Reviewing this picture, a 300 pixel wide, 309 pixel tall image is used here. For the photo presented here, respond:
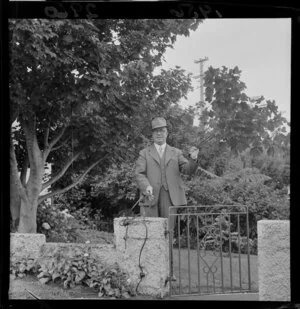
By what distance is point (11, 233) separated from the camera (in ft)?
13.0

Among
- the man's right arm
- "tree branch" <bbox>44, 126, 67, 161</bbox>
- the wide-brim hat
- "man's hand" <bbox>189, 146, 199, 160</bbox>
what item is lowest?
the man's right arm

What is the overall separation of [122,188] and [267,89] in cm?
A: 127

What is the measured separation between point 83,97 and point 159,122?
0.59 meters

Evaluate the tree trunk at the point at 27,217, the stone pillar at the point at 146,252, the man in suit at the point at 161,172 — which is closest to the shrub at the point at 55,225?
the tree trunk at the point at 27,217

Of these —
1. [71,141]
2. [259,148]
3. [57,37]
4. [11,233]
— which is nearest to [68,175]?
[71,141]

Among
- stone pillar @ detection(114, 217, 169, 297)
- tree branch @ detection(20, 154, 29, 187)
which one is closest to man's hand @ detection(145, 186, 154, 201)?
stone pillar @ detection(114, 217, 169, 297)

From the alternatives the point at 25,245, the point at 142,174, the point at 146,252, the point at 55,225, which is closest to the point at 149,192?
the point at 142,174

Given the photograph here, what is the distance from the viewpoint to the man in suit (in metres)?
3.99

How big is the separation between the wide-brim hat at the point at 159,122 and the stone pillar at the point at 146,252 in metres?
0.67

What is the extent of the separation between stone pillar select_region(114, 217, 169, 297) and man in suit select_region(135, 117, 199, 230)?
96 millimetres

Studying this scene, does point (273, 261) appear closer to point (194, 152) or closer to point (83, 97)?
point (194, 152)

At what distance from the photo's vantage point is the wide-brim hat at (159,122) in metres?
4.01

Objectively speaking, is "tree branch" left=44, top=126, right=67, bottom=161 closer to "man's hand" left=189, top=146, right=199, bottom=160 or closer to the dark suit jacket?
Answer: the dark suit jacket

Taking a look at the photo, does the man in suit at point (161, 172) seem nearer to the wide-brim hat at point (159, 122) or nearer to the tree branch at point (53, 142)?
the wide-brim hat at point (159, 122)
